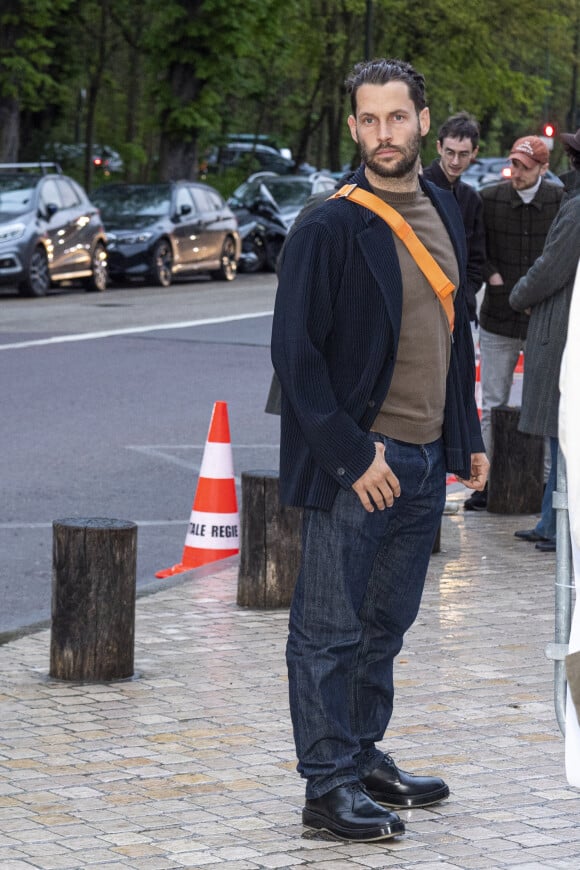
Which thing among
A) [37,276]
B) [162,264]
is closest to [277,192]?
[162,264]

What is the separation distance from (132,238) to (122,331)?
301 inches

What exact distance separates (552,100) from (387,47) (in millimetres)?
33165

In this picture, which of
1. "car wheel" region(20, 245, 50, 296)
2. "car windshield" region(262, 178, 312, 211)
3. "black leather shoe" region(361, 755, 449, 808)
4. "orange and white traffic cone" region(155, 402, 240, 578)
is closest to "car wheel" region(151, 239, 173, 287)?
"car wheel" region(20, 245, 50, 296)

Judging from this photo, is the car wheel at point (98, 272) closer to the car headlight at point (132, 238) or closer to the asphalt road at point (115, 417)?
the car headlight at point (132, 238)

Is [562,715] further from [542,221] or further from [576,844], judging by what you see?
[542,221]

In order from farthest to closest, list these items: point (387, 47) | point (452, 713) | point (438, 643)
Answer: point (387, 47) → point (438, 643) → point (452, 713)

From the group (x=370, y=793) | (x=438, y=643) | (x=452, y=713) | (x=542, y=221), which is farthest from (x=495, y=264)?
(x=370, y=793)

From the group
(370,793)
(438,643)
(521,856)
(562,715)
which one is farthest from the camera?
(438,643)

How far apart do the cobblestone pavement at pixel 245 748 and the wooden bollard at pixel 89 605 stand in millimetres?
108

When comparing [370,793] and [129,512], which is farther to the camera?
[129,512]

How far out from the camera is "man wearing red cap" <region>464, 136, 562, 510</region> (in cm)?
952

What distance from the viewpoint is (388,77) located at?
4.50 m

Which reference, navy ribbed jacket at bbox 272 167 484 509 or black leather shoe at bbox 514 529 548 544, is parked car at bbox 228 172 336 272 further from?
navy ribbed jacket at bbox 272 167 484 509

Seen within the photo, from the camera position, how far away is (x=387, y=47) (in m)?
47.6
